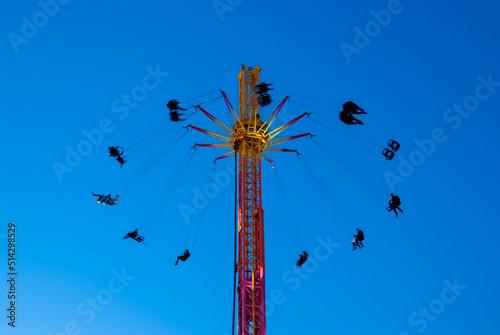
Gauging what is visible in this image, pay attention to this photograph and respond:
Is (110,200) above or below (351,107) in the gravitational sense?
below

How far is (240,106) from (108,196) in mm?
11119

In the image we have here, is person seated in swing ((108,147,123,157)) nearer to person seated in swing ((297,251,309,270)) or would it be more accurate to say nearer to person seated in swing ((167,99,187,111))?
person seated in swing ((167,99,187,111))

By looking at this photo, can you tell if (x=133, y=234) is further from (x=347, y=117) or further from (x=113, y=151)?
(x=347, y=117)

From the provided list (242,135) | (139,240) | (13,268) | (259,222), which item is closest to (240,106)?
(242,135)

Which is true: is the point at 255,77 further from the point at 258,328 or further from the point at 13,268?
the point at 13,268

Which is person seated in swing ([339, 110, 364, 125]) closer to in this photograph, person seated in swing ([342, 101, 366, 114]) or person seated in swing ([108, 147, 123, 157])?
person seated in swing ([342, 101, 366, 114])

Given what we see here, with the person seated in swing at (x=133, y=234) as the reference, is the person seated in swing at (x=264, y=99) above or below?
above

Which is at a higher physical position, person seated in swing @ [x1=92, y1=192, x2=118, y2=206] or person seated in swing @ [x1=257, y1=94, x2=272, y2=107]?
person seated in swing @ [x1=257, y1=94, x2=272, y2=107]

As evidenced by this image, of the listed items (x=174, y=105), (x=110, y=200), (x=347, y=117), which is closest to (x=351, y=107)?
(x=347, y=117)

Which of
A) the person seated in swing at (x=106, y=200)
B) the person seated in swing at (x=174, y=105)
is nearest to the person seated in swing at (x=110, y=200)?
the person seated in swing at (x=106, y=200)

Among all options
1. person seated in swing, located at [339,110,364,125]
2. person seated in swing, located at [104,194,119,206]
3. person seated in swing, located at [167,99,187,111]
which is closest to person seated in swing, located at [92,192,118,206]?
person seated in swing, located at [104,194,119,206]

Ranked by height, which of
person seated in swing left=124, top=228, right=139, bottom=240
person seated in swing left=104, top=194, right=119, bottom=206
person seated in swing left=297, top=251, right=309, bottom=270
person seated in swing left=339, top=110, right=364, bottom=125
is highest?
person seated in swing left=339, top=110, right=364, bottom=125

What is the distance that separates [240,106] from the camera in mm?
46750

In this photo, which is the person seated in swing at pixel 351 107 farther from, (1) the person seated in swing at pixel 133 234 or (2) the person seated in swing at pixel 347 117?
(1) the person seated in swing at pixel 133 234
